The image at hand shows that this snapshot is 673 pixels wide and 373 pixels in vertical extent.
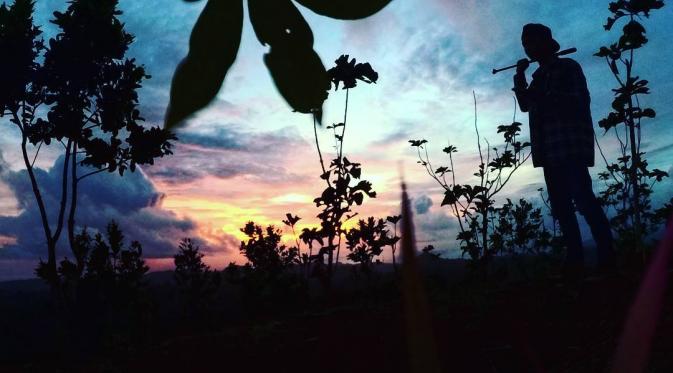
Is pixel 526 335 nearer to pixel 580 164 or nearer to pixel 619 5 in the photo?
pixel 580 164

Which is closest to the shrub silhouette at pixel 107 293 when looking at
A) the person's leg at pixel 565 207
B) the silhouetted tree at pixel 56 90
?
the silhouetted tree at pixel 56 90

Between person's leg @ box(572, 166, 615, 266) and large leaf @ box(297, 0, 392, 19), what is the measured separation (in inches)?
143

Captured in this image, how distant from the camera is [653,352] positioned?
171cm

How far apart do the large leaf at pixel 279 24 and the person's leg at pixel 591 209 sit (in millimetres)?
3638

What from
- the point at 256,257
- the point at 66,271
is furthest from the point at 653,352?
the point at 66,271

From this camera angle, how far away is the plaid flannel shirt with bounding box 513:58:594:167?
3719 mm

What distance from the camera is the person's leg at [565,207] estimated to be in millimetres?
3975

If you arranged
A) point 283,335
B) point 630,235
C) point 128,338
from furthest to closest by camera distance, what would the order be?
point 630,235 → point 128,338 → point 283,335

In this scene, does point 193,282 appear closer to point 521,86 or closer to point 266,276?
point 266,276

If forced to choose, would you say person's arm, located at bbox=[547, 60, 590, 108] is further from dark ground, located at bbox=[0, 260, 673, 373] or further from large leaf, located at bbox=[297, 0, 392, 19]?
large leaf, located at bbox=[297, 0, 392, 19]

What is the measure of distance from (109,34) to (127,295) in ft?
18.6

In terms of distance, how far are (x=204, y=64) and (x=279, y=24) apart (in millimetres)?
98

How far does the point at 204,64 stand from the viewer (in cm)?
54

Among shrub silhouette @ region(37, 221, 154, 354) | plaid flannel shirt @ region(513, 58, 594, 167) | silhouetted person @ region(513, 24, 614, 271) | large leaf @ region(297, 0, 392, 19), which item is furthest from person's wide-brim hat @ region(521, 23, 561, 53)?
shrub silhouette @ region(37, 221, 154, 354)
